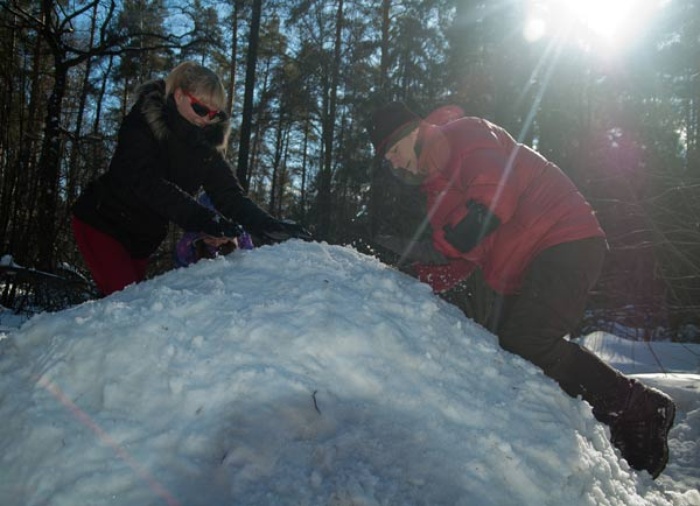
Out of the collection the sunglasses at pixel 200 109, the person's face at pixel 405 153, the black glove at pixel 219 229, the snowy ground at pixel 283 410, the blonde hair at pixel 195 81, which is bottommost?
the snowy ground at pixel 283 410

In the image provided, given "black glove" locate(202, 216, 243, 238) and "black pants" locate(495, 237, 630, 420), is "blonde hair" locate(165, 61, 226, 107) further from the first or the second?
"black pants" locate(495, 237, 630, 420)

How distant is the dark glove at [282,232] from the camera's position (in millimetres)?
2488

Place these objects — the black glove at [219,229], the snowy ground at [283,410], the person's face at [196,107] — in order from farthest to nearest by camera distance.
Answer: the person's face at [196,107] → the black glove at [219,229] → the snowy ground at [283,410]

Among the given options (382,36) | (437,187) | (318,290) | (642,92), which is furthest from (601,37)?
(318,290)

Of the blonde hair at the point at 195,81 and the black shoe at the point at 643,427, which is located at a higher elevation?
the blonde hair at the point at 195,81

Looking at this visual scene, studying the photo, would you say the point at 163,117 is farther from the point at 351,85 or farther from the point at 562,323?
the point at 351,85

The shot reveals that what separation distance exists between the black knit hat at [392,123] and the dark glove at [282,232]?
1.98 ft

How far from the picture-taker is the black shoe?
2043 mm

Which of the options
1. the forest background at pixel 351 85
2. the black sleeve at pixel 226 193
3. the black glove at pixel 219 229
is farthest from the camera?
the forest background at pixel 351 85

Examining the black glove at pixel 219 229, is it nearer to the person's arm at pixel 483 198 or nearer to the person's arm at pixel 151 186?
the person's arm at pixel 151 186

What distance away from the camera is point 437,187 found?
2.36 metres

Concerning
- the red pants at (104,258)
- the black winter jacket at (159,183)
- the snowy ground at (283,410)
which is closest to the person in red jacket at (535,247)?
the snowy ground at (283,410)

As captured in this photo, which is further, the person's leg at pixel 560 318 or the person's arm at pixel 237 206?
the person's arm at pixel 237 206

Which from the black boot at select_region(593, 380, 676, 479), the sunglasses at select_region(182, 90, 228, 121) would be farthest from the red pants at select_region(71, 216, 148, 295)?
the black boot at select_region(593, 380, 676, 479)
